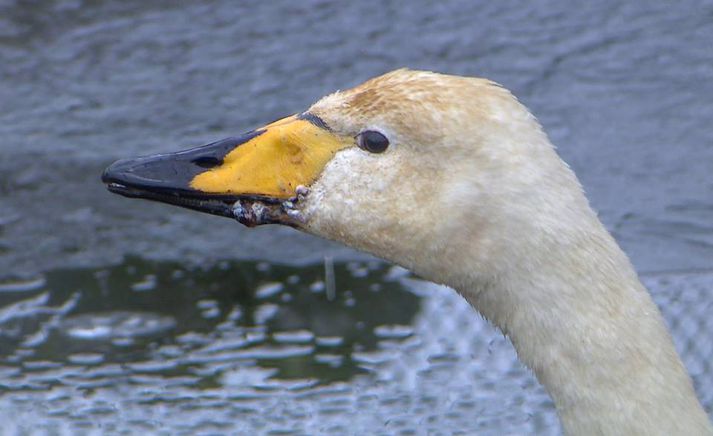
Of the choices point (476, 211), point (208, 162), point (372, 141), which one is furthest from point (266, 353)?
point (476, 211)

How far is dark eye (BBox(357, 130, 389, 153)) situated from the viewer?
2738mm

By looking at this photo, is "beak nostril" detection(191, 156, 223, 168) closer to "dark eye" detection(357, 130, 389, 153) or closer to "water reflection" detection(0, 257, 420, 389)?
"dark eye" detection(357, 130, 389, 153)

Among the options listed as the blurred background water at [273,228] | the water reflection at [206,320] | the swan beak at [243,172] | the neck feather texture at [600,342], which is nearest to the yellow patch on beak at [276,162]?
the swan beak at [243,172]

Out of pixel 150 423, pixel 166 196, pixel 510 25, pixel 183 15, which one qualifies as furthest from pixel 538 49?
pixel 166 196

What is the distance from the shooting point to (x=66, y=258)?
17.3ft

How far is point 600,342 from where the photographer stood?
2.51 metres

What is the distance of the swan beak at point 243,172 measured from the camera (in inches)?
111

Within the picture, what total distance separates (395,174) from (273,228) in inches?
111

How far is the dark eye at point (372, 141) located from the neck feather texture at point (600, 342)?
402 millimetres

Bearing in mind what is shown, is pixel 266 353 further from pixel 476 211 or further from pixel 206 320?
pixel 476 211

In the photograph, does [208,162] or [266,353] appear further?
[266,353]

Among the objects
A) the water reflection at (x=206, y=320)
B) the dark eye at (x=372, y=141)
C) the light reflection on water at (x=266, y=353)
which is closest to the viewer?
the dark eye at (x=372, y=141)

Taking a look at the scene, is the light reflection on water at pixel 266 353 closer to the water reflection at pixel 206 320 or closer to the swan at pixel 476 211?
the water reflection at pixel 206 320

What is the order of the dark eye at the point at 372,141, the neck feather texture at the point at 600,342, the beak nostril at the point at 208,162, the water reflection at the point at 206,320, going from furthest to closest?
the water reflection at the point at 206,320, the beak nostril at the point at 208,162, the dark eye at the point at 372,141, the neck feather texture at the point at 600,342
